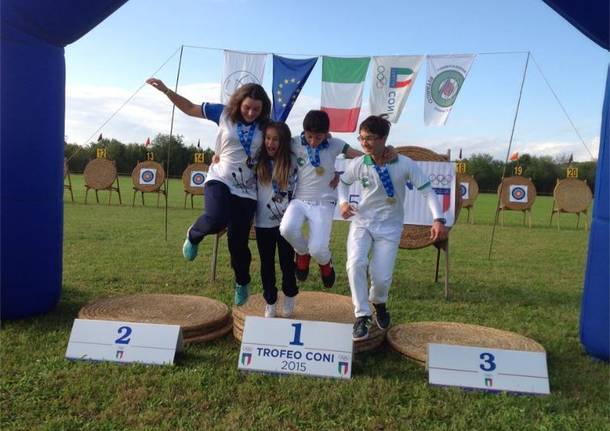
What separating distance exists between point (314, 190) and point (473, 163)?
3619cm

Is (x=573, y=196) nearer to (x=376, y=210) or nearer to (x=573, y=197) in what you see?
(x=573, y=197)

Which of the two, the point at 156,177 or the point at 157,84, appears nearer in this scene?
the point at 157,84

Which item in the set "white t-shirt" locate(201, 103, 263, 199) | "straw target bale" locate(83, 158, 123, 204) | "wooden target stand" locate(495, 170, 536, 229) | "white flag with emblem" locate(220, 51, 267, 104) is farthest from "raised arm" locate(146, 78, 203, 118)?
"straw target bale" locate(83, 158, 123, 204)

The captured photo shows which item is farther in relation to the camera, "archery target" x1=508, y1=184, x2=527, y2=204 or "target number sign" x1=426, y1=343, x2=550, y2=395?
"archery target" x1=508, y1=184, x2=527, y2=204

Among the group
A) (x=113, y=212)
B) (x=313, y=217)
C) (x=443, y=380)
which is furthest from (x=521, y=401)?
(x=113, y=212)

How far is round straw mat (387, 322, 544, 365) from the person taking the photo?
342 centimetres

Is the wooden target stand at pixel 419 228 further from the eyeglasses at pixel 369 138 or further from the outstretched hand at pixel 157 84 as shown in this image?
the outstretched hand at pixel 157 84

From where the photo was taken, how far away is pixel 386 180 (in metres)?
3.63

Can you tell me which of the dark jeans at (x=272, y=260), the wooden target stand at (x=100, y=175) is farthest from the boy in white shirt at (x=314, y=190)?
the wooden target stand at (x=100, y=175)

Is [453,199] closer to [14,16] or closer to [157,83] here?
[157,83]

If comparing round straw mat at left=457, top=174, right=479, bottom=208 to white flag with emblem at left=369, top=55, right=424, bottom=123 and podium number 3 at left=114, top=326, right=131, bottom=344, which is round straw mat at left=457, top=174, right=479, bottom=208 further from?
podium number 3 at left=114, top=326, right=131, bottom=344

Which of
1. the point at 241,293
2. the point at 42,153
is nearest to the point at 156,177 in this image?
the point at 42,153

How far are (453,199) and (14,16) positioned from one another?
4497mm

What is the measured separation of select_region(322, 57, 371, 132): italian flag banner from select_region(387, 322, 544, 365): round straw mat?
4803 millimetres
